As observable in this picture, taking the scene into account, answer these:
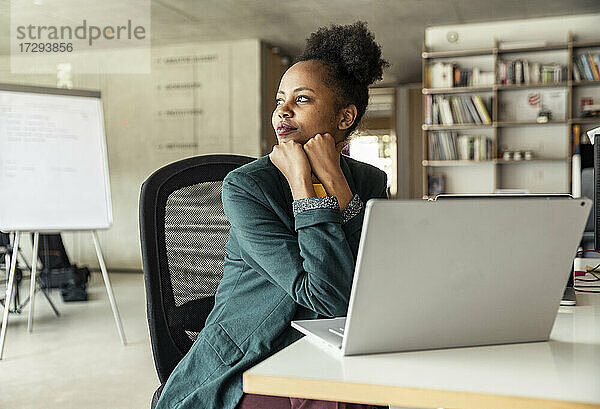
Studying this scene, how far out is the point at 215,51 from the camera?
761 cm

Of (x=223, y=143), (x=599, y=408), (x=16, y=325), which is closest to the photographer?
(x=599, y=408)

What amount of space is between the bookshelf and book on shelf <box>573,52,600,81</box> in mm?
19

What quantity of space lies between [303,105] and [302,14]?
539 cm

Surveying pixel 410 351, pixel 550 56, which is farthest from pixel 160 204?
pixel 550 56

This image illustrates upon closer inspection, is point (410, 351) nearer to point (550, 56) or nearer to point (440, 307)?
point (440, 307)

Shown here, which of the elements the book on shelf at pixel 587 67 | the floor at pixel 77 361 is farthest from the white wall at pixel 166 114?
the book on shelf at pixel 587 67

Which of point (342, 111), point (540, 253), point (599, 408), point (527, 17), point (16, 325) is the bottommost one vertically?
point (16, 325)

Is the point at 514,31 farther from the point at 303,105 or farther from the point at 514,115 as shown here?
the point at 303,105

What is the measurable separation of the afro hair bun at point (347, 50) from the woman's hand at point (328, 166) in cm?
20

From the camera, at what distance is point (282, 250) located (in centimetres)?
113

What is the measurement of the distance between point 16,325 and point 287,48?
4.74 metres

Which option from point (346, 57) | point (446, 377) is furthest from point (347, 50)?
point (446, 377)

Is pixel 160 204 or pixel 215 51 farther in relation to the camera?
pixel 215 51

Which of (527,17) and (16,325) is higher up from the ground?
(527,17)
